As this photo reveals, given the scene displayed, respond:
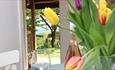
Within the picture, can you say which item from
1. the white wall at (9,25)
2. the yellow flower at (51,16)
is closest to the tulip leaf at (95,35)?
the yellow flower at (51,16)

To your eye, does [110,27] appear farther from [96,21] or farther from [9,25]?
[9,25]

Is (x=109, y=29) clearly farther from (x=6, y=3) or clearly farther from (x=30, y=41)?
(x=30, y=41)

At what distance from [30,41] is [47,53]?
340 cm

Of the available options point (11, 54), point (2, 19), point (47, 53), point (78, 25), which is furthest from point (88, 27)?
point (2, 19)

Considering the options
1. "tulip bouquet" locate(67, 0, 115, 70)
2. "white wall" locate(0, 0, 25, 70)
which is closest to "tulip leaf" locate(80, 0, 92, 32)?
"tulip bouquet" locate(67, 0, 115, 70)

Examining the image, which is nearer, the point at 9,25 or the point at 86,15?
the point at 86,15

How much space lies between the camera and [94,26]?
1.94 feet

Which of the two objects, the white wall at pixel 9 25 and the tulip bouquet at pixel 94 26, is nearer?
the tulip bouquet at pixel 94 26

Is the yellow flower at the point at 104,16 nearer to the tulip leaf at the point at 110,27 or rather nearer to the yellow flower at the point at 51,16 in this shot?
the tulip leaf at the point at 110,27

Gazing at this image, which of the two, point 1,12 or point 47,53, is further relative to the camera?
point 1,12

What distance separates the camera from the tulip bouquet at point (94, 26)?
0.58 metres

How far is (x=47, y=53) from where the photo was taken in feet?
3.85

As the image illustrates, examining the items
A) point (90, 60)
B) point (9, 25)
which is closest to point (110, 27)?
point (90, 60)

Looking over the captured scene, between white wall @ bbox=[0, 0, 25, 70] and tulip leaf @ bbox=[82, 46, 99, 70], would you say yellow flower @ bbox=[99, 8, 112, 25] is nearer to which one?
tulip leaf @ bbox=[82, 46, 99, 70]
